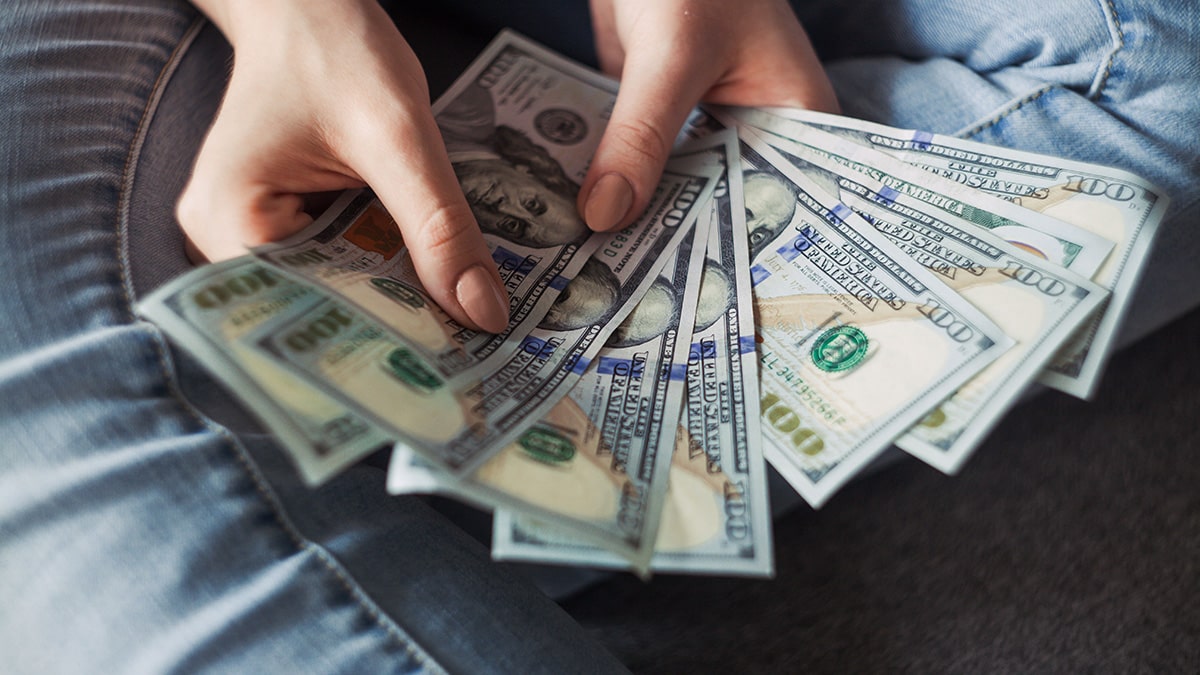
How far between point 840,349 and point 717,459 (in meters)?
0.15

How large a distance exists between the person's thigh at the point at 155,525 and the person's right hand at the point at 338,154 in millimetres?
104

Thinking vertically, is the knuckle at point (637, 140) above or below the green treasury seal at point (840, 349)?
above

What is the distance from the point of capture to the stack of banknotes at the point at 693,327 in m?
0.50

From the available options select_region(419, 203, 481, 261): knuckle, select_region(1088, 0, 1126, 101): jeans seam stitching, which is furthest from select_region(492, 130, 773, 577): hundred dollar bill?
select_region(1088, 0, 1126, 101): jeans seam stitching

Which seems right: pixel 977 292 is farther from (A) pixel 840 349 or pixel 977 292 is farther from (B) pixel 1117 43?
(B) pixel 1117 43

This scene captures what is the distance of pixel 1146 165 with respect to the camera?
2.26 ft

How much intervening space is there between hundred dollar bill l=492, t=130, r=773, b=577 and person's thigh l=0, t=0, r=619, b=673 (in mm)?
84

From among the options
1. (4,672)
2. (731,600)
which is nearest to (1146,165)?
(731,600)

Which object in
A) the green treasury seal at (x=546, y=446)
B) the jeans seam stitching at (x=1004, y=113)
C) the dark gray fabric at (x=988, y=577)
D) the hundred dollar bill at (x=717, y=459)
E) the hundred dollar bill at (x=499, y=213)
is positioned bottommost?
the dark gray fabric at (x=988, y=577)

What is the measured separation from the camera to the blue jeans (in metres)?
0.51

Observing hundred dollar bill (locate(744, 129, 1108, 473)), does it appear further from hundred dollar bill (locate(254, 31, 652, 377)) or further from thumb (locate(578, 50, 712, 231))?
hundred dollar bill (locate(254, 31, 652, 377))

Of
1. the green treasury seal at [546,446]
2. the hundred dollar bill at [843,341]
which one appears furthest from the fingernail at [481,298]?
the hundred dollar bill at [843,341]

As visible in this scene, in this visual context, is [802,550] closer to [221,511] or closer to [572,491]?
[572,491]

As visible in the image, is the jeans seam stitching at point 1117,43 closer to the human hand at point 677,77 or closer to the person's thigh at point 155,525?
the human hand at point 677,77
